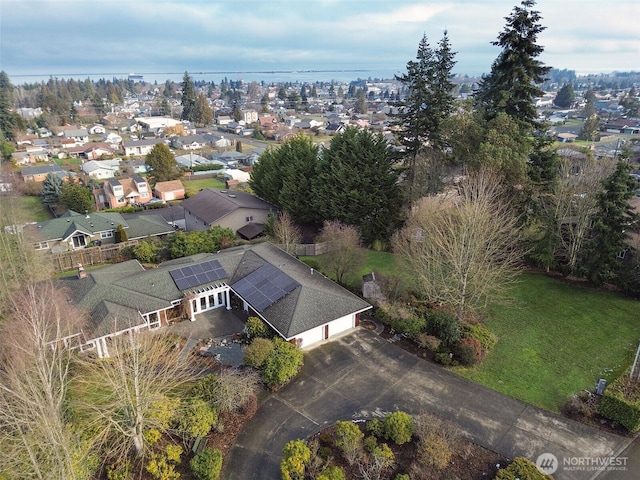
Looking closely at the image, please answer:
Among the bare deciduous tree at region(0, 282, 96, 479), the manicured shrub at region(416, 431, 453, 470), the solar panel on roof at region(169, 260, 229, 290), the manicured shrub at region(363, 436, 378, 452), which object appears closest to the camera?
the bare deciduous tree at region(0, 282, 96, 479)

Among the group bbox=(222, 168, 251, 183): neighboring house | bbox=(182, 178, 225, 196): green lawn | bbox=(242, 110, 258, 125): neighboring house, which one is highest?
bbox=(242, 110, 258, 125): neighboring house

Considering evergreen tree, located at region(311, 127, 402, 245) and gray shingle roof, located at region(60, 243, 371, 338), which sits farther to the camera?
evergreen tree, located at region(311, 127, 402, 245)

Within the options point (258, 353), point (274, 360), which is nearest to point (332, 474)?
point (274, 360)

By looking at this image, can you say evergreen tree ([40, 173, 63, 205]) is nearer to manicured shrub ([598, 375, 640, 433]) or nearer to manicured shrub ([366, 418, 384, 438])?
manicured shrub ([366, 418, 384, 438])

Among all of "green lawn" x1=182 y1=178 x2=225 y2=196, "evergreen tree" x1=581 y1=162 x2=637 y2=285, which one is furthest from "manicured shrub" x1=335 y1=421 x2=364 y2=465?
"green lawn" x1=182 y1=178 x2=225 y2=196

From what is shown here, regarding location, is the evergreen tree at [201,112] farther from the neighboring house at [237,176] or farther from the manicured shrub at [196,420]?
the manicured shrub at [196,420]

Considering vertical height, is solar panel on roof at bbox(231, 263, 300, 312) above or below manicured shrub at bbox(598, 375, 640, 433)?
above
